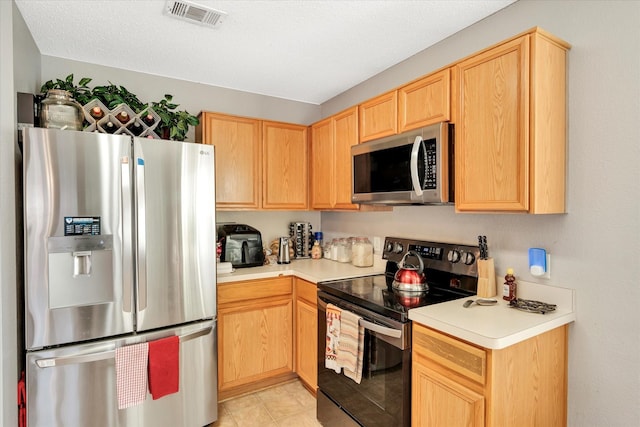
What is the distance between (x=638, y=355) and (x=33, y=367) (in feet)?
8.98

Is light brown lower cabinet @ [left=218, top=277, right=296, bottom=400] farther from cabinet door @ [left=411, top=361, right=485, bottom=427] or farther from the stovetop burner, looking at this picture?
cabinet door @ [left=411, top=361, right=485, bottom=427]

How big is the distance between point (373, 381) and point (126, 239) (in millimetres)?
1545

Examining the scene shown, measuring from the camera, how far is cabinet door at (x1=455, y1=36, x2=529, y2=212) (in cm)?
146

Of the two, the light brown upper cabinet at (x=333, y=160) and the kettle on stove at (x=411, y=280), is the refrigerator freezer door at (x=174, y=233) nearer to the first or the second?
the light brown upper cabinet at (x=333, y=160)

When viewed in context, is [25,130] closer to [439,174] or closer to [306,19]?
[306,19]

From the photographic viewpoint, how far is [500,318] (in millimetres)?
1472

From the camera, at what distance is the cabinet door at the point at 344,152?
2.51 m

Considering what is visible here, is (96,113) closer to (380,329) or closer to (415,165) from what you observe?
(415,165)

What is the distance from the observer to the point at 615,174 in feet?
4.69

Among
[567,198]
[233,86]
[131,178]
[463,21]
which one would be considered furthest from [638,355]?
[233,86]

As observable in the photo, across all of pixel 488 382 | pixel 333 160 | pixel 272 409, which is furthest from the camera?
pixel 333 160

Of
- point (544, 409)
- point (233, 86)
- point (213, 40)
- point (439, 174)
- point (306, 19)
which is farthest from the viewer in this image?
point (233, 86)

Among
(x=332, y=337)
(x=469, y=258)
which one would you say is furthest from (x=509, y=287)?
(x=332, y=337)

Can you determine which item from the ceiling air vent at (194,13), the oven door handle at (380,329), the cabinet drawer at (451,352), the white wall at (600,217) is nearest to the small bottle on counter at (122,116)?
the ceiling air vent at (194,13)
